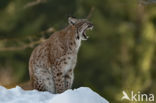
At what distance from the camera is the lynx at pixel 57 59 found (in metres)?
8.45

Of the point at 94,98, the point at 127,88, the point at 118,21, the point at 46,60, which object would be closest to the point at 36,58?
the point at 46,60

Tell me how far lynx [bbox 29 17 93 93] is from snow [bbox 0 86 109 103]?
2.31 ft

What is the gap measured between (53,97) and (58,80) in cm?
107

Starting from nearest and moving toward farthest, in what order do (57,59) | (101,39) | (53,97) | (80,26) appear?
(53,97) < (57,59) < (80,26) < (101,39)

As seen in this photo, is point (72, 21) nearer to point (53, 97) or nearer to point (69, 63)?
point (69, 63)

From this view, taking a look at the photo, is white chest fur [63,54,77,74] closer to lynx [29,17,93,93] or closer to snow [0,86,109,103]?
lynx [29,17,93,93]

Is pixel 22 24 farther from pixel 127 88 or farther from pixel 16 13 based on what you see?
pixel 127 88

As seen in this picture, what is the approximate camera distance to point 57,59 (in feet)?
27.7

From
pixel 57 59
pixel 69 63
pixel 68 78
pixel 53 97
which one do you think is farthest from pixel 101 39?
pixel 53 97

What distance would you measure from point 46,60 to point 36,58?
135 millimetres

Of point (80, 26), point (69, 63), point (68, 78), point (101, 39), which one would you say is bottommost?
point (101, 39)

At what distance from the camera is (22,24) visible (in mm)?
23312

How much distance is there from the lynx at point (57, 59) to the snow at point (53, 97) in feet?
2.31

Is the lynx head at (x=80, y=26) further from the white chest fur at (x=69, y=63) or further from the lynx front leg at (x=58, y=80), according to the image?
the lynx front leg at (x=58, y=80)
